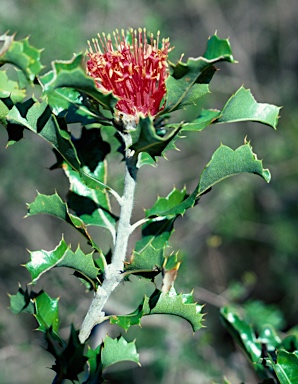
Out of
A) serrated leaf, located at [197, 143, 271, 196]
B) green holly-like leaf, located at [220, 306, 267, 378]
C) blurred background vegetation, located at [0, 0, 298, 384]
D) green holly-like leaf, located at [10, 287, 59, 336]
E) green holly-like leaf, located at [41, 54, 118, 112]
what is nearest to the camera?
green holly-like leaf, located at [41, 54, 118, 112]

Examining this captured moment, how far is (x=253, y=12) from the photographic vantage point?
486 centimetres

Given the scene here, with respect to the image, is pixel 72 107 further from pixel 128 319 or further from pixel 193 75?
pixel 128 319

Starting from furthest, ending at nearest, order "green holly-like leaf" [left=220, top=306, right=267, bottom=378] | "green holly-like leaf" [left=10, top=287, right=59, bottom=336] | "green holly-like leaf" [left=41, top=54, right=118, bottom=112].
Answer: "green holly-like leaf" [left=220, top=306, right=267, bottom=378], "green holly-like leaf" [left=10, top=287, right=59, bottom=336], "green holly-like leaf" [left=41, top=54, right=118, bottom=112]

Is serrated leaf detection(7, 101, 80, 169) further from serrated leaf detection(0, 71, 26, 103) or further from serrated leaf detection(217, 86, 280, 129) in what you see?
serrated leaf detection(217, 86, 280, 129)

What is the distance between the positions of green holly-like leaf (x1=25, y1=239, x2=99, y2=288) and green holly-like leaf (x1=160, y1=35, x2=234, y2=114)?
262mm

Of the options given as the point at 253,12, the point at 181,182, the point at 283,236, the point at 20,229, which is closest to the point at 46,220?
the point at 20,229

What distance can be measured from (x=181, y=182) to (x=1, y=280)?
1.73 m

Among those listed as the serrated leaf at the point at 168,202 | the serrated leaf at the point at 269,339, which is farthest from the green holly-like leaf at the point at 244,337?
the serrated leaf at the point at 168,202

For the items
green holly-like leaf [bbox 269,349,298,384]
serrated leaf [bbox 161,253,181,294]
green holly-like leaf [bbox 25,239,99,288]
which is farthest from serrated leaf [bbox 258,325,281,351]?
green holly-like leaf [bbox 25,239,99,288]

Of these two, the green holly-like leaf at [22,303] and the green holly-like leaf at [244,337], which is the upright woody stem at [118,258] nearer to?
the green holly-like leaf at [22,303]

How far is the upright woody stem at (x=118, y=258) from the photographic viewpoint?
75 cm

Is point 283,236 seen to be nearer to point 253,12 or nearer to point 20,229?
point 20,229

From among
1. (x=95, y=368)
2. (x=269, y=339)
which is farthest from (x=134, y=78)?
(x=269, y=339)

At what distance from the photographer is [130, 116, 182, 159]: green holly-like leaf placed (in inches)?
24.8
